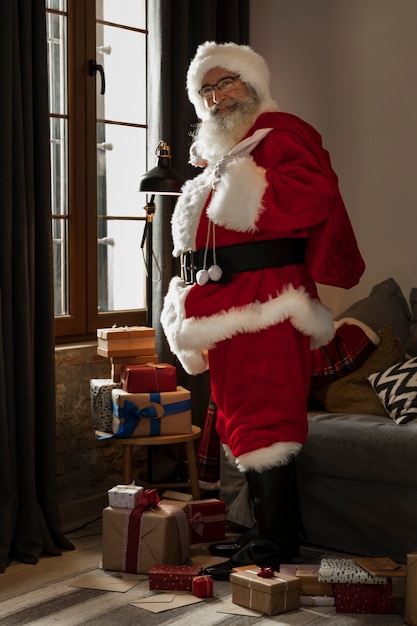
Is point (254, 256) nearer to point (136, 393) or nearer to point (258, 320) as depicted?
point (258, 320)

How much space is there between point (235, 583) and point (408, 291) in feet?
5.62

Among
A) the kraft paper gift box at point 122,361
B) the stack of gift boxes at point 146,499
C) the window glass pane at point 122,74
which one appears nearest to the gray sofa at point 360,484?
the stack of gift boxes at point 146,499

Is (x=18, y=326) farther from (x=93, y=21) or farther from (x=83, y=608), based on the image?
(x=93, y=21)

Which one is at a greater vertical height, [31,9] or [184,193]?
[31,9]

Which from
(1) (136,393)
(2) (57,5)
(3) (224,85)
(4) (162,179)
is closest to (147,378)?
(1) (136,393)

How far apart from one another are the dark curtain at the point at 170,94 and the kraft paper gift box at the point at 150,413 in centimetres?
55

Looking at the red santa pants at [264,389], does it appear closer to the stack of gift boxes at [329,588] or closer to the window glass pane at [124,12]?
the stack of gift boxes at [329,588]

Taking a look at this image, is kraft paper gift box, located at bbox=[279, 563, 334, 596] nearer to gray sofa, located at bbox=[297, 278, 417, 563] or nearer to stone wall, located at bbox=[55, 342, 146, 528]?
gray sofa, located at bbox=[297, 278, 417, 563]

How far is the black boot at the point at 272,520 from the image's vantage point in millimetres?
2979

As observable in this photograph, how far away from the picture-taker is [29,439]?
3285mm

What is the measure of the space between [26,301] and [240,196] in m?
→ 0.89

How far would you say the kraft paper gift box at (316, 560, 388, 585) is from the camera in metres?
2.69

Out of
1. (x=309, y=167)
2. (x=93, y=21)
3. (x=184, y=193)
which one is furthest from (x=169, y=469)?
(x=93, y=21)

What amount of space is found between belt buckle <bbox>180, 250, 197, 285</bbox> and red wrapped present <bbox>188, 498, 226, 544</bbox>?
85 cm
